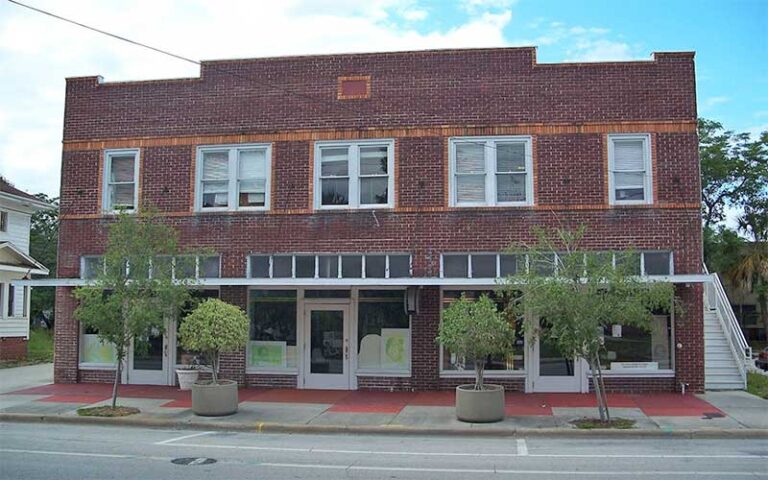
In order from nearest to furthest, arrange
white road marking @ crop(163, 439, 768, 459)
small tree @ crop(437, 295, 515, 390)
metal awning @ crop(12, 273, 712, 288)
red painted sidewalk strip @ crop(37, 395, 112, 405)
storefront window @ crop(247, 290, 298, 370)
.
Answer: white road marking @ crop(163, 439, 768, 459) < small tree @ crop(437, 295, 515, 390) < metal awning @ crop(12, 273, 712, 288) < red painted sidewalk strip @ crop(37, 395, 112, 405) < storefront window @ crop(247, 290, 298, 370)

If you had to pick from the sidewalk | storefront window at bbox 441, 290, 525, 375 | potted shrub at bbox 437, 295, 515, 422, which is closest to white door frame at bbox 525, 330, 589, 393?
storefront window at bbox 441, 290, 525, 375

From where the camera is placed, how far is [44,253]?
50031 mm

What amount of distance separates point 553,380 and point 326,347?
556 centimetres

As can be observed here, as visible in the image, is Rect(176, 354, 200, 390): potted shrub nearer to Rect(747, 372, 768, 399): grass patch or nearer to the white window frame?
the white window frame

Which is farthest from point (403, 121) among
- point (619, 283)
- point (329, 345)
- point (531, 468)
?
point (531, 468)

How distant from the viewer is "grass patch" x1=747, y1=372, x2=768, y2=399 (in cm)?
1636

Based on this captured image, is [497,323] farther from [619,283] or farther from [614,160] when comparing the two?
[614,160]

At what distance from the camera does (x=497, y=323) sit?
44.2 feet

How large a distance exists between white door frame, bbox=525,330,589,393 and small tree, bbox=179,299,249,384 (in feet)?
22.6

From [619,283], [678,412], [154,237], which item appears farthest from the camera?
[154,237]

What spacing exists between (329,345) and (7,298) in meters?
16.6

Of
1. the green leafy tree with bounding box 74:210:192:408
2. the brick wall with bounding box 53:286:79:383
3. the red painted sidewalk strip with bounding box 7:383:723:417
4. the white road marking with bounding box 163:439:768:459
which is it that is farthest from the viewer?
the brick wall with bounding box 53:286:79:383

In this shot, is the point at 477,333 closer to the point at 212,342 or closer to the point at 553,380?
the point at 553,380

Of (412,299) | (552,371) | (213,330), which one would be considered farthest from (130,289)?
(552,371)
